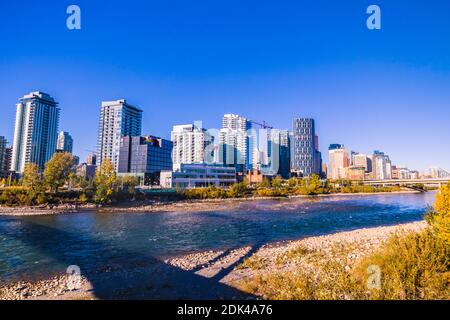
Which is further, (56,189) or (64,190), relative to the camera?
(64,190)

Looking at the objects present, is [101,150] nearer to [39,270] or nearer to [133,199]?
[133,199]

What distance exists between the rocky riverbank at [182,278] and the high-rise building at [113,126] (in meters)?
165

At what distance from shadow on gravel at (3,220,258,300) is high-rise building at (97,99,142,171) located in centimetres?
16082

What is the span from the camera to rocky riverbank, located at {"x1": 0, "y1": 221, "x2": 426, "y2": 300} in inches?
480

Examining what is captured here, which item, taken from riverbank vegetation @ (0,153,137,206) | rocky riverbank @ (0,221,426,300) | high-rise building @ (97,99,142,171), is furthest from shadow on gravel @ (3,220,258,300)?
high-rise building @ (97,99,142,171)

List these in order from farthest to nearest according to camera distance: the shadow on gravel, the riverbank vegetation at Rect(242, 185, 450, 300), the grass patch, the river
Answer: the river → the grass patch → the shadow on gravel → the riverbank vegetation at Rect(242, 185, 450, 300)

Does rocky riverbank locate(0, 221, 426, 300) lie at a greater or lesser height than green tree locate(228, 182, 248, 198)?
lesser

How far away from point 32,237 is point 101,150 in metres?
164

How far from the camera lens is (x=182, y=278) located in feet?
47.0

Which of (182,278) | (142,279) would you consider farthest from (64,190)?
(182,278)

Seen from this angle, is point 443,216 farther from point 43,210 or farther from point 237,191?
point 237,191

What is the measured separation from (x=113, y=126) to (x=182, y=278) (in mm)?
183110

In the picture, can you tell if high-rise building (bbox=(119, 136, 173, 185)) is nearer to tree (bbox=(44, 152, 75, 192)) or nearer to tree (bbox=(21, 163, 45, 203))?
tree (bbox=(44, 152, 75, 192))

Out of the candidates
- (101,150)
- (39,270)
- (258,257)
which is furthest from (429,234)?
(101,150)
